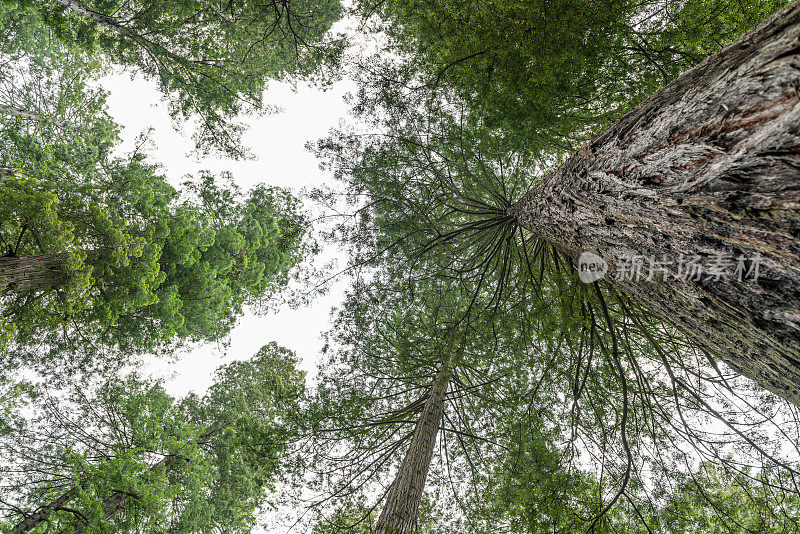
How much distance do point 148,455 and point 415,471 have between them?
5866 mm

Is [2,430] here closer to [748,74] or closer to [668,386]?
[748,74]

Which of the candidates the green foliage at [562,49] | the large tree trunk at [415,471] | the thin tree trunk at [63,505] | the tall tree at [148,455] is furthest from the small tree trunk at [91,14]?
the large tree trunk at [415,471]

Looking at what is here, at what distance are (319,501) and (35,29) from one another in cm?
1343

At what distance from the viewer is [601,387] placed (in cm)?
423

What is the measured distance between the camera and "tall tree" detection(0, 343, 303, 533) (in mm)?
4359

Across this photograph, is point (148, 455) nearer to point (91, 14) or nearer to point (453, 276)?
point (453, 276)

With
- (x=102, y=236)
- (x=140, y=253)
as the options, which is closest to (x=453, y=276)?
(x=140, y=253)

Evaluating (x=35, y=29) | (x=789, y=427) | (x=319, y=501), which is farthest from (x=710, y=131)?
(x=35, y=29)

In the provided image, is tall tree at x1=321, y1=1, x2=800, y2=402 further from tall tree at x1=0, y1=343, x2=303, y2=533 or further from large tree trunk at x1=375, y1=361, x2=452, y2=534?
tall tree at x1=0, y1=343, x2=303, y2=533

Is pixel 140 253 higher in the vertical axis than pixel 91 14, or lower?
lower

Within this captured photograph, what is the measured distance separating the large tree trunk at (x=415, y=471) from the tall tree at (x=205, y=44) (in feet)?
19.6

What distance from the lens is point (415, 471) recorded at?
3930mm

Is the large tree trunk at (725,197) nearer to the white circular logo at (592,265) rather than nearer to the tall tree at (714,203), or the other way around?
the tall tree at (714,203)

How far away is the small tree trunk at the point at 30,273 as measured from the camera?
470 centimetres
